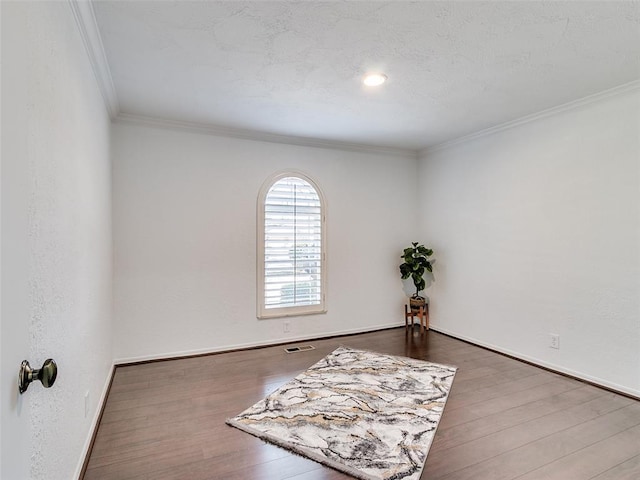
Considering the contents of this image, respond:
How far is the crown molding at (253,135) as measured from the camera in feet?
11.9

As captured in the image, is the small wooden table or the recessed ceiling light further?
the small wooden table

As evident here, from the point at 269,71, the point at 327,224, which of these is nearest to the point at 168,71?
the point at 269,71

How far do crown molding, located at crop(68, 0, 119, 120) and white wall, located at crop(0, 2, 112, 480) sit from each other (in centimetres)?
7

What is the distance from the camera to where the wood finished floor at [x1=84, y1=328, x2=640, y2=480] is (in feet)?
6.53

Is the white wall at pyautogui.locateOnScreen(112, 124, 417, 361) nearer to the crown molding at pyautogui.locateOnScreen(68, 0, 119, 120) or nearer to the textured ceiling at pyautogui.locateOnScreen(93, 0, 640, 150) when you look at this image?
the textured ceiling at pyautogui.locateOnScreen(93, 0, 640, 150)

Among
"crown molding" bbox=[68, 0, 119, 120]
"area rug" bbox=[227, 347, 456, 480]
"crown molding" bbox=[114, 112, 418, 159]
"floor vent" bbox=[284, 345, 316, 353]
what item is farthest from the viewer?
"floor vent" bbox=[284, 345, 316, 353]

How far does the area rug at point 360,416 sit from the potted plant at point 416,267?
1.37 meters

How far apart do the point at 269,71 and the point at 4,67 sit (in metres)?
1.97

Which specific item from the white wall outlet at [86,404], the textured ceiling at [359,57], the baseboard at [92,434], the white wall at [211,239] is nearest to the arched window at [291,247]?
the white wall at [211,239]

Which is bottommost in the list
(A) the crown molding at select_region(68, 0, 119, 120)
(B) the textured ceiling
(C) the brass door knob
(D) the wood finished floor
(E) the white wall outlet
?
(D) the wood finished floor

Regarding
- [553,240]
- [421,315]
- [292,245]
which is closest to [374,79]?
[292,245]

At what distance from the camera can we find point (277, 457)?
82.7 inches

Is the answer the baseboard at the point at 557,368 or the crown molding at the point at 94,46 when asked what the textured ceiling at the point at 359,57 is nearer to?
the crown molding at the point at 94,46

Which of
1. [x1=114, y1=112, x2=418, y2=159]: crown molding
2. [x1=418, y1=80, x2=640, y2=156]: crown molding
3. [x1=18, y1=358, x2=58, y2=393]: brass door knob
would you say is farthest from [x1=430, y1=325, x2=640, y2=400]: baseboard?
[x1=18, y1=358, x2=58, y2=393]: brass door knob
